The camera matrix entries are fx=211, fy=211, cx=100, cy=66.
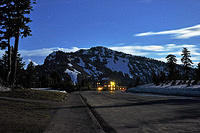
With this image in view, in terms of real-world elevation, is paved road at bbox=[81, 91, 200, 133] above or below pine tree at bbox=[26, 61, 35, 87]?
below

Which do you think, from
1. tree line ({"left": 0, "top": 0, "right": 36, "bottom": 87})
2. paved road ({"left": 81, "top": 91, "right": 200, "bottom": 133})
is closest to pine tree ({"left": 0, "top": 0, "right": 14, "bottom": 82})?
tree line ({"left": 0, "top": 0, "right": 36, "bottom": 87})

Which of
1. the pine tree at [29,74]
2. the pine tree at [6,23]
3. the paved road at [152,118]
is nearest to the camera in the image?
the paved road at [152,118]

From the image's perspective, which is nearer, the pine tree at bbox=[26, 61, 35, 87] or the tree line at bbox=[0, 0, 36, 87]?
the tree line at bbox=[0, 0, 36, 87]

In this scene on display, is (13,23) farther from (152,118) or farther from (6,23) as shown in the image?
(152,118)

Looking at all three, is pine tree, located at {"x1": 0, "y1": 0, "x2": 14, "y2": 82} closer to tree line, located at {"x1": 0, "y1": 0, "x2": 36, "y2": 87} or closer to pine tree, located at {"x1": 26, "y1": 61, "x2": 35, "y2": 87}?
tree line, located at {"x1": 0, "y1": 0, "x2": 36, "y2": 87}

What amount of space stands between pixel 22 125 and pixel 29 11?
73.4ft

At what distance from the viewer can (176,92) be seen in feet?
110

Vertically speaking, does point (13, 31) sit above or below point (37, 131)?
above

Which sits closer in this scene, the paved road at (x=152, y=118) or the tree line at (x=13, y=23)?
the paved road at (x=152, y=118)

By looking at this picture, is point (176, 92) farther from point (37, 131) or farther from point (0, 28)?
point (37, 131)

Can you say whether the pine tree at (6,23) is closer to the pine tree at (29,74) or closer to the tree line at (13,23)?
the tree line at (13,23)

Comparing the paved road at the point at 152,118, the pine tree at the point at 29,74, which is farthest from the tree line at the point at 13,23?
the pine tree at the point at 29,74

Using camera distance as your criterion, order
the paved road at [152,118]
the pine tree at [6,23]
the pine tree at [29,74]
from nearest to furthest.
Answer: the paved road at [152,118], the pine tree at [6,23], the pine tree at [29,74]

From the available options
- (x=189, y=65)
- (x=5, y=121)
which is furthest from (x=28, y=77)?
(x=5, y=121)
